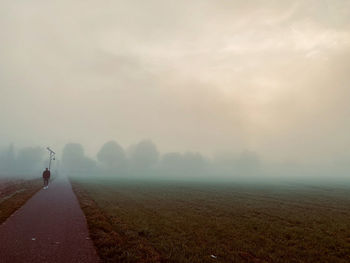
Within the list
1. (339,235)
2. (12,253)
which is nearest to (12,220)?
(12,253)

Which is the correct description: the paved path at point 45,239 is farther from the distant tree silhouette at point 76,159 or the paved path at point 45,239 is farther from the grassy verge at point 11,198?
the distant tree silhouette at point 76,159

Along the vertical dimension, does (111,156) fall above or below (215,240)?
above

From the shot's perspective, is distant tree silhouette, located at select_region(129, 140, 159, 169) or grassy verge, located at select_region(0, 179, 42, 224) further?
distant tree silhouette, located at select_region(129, 140, 159, 169)

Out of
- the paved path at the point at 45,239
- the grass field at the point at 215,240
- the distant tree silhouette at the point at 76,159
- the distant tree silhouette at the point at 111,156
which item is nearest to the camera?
the paved path at the point at 45,239

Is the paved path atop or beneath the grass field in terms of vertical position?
atop

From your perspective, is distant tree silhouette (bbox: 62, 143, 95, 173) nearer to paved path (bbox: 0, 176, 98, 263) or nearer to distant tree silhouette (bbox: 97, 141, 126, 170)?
distant tree silhouette (bbox: 97, 141, 126, 170)

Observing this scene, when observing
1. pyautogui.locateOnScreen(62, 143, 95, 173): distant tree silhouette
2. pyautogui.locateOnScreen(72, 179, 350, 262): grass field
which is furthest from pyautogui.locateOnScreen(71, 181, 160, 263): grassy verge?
pyautogui.locateOnScreen(62, 143, 95, 173): distant tree silhouette

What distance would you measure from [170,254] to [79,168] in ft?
551

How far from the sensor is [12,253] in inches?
307

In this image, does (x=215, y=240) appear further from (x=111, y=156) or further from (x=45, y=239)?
(x=111, y=156)

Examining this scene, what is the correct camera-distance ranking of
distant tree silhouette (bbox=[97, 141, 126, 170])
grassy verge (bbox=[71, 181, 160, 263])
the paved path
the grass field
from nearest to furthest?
the paved path → grassy verge (bbox=[71, 181, 160, 263]) → the grass field → distant tree silhouette (bbox=[97, 141, 126, 170])

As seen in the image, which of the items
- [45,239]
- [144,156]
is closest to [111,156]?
[144,156]

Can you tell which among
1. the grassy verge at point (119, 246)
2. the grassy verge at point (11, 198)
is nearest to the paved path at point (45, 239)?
the grassy verge at point (119, 246)

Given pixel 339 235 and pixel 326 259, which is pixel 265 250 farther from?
pixel 339 235
